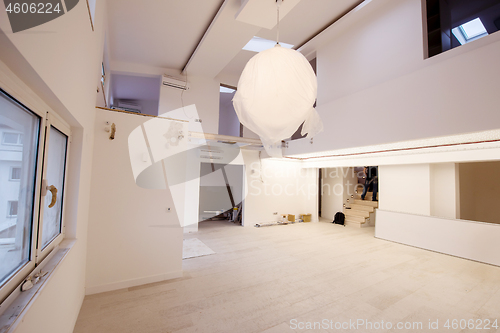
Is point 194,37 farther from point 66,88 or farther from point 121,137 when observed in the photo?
point 66,88

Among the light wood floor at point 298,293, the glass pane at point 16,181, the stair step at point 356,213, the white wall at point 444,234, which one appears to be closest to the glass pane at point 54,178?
the glass pane at point 16,181

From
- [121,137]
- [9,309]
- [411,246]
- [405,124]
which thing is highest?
[405,124]

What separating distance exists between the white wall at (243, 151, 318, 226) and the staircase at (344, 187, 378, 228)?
1.20 metres

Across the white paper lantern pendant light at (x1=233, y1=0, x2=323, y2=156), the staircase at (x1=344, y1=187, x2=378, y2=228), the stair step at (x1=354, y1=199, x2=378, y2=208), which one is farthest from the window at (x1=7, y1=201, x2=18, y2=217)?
the stair step at (x1=354, y1=199, x2=378, y2=208)

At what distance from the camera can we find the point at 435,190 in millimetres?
5730

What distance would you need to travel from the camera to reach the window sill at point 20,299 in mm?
954

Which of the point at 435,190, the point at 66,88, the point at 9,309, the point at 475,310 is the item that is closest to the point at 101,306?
the point at 9,309

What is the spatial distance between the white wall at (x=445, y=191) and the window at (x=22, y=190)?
24.0ft

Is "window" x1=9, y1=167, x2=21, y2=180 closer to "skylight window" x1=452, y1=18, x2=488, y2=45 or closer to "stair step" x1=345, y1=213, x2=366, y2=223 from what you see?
"skylight window" x1=452, y1=18, x2=488, y2=45

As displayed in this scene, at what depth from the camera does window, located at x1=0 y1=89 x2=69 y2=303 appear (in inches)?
42.1

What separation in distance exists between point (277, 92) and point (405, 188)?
20.7ft

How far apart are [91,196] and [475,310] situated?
512 cm

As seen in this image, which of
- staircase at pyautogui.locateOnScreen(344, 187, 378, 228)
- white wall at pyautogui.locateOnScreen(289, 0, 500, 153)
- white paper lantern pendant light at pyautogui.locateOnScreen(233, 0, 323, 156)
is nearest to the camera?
white paper lantern pendant light at pyautogui.locateOnScreen(233, 0, 323, 156)

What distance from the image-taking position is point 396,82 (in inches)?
139
